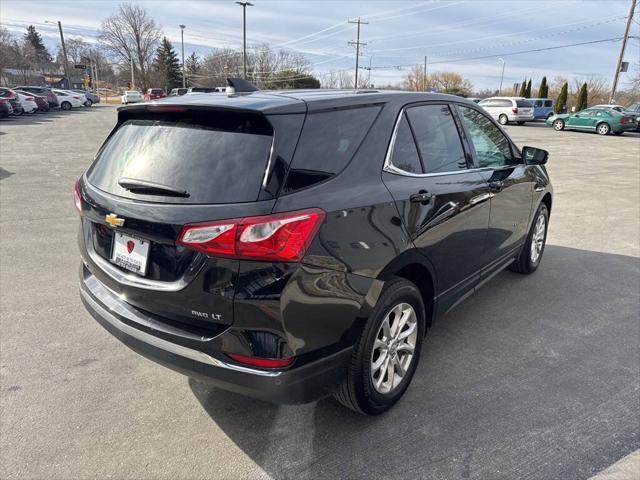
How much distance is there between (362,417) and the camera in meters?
2.75

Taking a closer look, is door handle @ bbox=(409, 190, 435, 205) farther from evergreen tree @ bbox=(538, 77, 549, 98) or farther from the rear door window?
evergreen tree @ bbox=(538, 77, 549, 98)

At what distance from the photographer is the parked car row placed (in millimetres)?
27591

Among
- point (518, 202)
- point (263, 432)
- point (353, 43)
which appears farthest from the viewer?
point (353, 43)

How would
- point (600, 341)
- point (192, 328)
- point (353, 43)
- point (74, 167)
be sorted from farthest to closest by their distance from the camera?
1. point (353, 43)
2. point (74, 167)
3. point (600, 341)
4. point (192, 328)

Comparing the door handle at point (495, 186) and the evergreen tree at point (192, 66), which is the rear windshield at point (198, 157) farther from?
the evergreen tree at point (192, 66)

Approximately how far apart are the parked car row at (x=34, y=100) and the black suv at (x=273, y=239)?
30126 millimetres

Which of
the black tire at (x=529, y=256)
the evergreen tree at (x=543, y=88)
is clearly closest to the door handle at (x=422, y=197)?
the black tire at (x=529, y=256)

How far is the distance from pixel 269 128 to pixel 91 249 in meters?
1.35

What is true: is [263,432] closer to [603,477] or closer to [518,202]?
[603,477]

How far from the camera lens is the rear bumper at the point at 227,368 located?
83.8 inches

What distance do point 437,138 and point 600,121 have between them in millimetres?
28870

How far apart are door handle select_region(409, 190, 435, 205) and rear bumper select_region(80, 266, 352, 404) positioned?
940mm

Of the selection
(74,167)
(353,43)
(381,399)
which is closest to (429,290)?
(381,399)

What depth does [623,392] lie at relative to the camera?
300 centimetres
